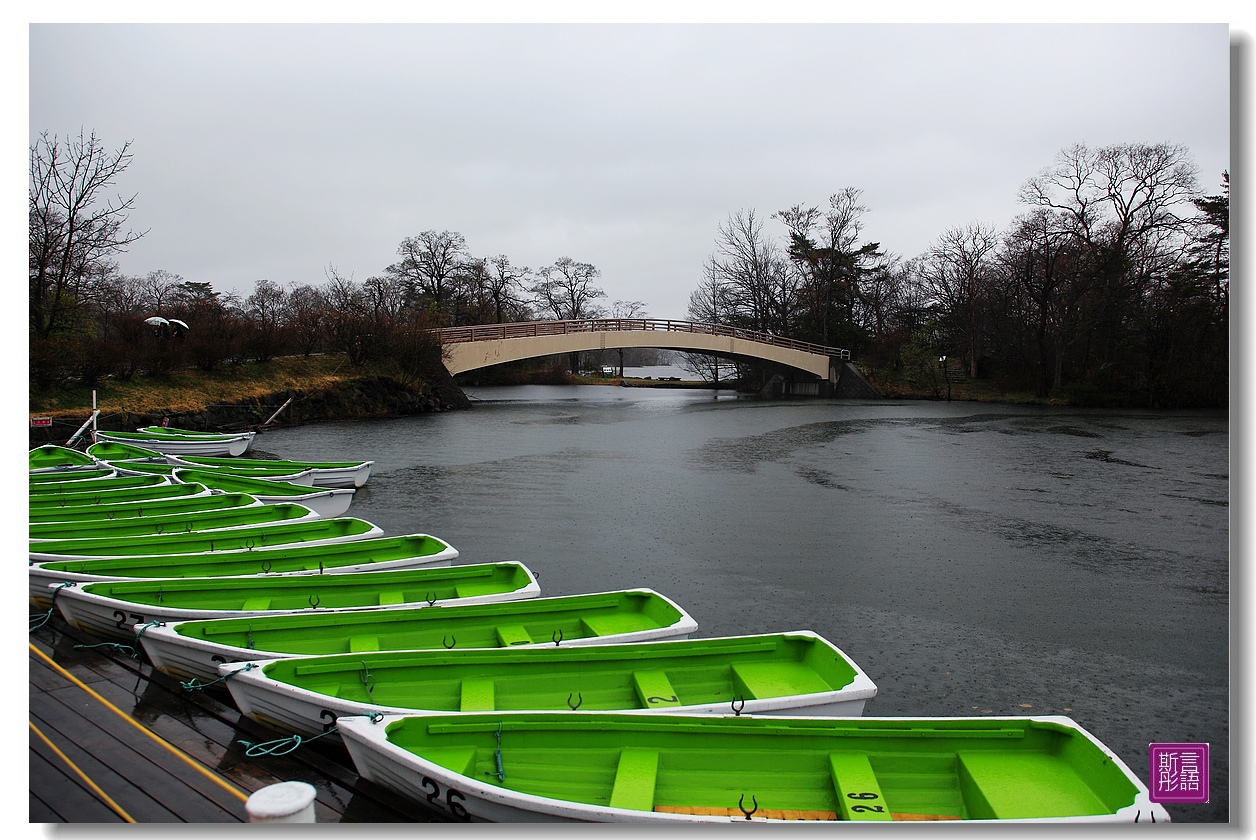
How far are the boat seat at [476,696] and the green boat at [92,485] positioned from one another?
682cm

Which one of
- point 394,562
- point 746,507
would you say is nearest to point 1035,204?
point 746,507

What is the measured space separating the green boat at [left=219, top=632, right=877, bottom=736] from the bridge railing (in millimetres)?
23979

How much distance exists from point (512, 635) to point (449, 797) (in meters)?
1.57

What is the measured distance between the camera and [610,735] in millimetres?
2797

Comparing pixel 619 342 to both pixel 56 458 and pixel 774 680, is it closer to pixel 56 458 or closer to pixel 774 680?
pixel 56 458

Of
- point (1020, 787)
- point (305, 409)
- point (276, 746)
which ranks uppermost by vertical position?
point (305, 409)

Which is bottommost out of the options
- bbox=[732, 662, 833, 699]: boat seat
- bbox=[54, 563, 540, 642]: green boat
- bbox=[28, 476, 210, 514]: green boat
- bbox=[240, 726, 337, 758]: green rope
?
bbox=[240, 726, 337, 758]: green rope

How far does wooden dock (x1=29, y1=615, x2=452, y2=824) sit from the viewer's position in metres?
2.76

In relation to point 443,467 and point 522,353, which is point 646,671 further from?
point 522,353

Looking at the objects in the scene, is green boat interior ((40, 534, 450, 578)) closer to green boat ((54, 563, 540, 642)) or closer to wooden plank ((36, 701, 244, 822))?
green boat ((54, 563, 540, 642))

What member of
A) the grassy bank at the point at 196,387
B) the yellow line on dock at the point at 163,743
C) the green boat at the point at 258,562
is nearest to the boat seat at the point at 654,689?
the yellow line on dock at the point at 163,743

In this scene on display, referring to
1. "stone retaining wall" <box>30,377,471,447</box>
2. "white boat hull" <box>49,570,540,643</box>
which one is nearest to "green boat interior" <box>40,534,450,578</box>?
"white boat hull" <box>49,570,540,643</box>

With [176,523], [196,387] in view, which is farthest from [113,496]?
[196,387]

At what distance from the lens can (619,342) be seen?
31234 millimetres
